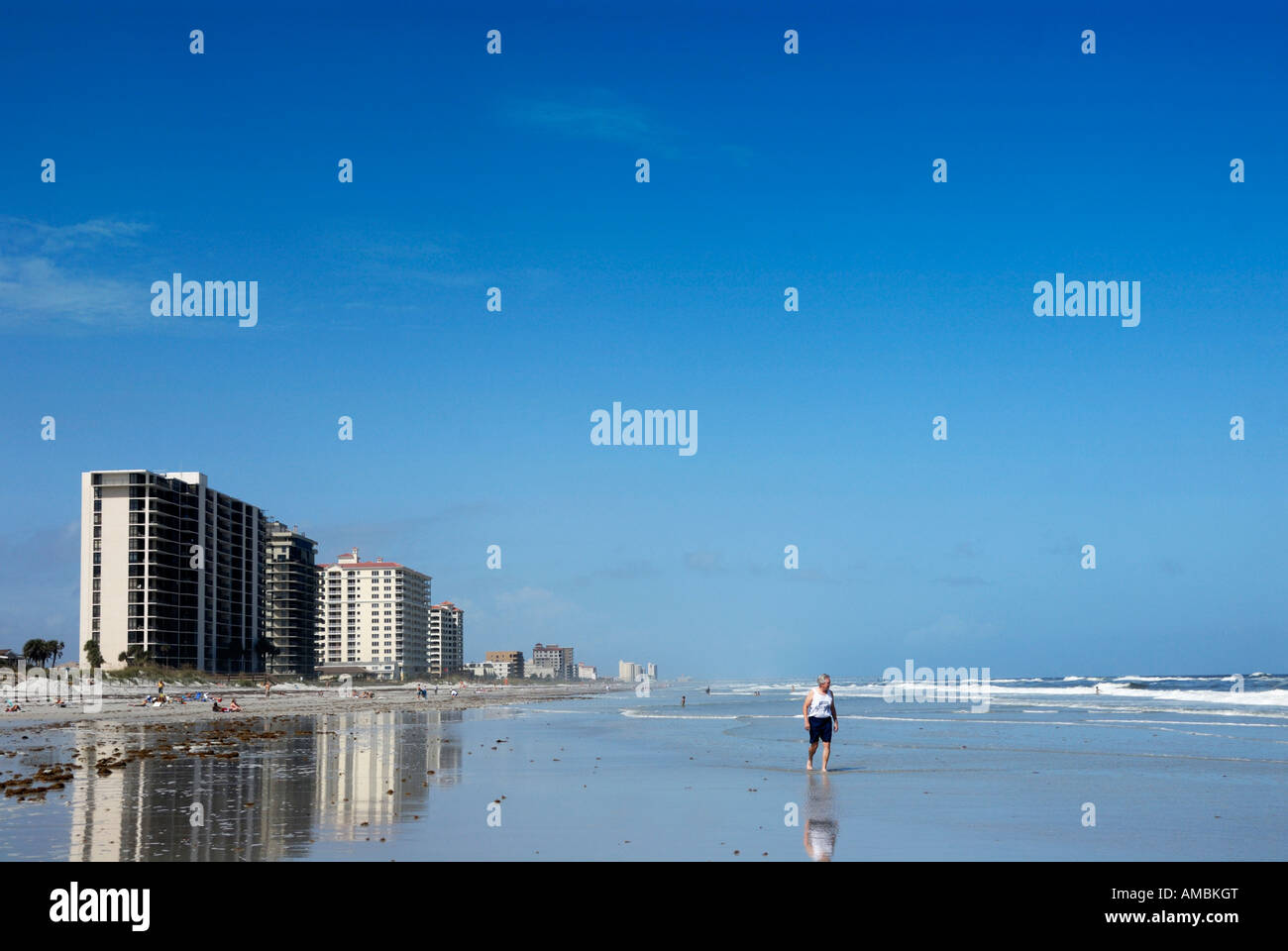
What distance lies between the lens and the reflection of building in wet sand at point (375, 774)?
1550 centimetres

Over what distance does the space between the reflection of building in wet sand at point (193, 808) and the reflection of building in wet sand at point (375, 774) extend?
18.1 inches

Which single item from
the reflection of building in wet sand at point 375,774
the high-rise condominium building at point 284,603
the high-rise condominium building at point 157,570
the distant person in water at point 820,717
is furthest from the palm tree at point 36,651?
the distant person in water at point 820,717

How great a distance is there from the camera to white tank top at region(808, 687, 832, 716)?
22.4 metres

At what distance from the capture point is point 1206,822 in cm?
1516

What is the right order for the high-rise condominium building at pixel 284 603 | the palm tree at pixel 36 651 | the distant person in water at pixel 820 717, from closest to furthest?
1. the distant person in water at pixel 820 717
2. the palm tree at pixel 36 651
3. the high-rise condominium building at pixel 284 603

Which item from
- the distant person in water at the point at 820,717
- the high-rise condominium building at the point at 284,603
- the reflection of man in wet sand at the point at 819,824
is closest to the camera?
the reflection of man in wet sand at the point at 819,824

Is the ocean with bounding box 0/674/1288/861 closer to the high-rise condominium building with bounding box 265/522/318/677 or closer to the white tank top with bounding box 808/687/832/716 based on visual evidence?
the white tank top with bounding box 808/687/832/716

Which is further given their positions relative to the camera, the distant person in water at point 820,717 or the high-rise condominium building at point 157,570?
the high-rise condominium building at point 157,570

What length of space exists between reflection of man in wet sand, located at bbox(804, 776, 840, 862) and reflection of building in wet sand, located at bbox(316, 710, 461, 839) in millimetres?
5815

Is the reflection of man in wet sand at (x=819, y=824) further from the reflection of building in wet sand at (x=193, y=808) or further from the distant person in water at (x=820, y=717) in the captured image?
the reflection of building in wet sand at (x=193, y=808)

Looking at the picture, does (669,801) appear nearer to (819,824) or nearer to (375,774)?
(819,824)

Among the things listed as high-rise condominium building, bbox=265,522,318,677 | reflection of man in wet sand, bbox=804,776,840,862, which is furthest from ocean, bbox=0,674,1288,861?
high-rise condominium building, bbox=265,522,318,677

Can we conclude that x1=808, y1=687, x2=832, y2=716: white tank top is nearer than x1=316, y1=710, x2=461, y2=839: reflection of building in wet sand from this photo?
No
